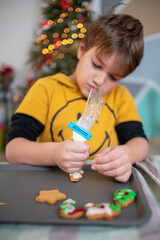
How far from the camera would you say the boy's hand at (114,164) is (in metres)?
0.51

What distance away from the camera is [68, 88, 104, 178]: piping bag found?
441 millimetres

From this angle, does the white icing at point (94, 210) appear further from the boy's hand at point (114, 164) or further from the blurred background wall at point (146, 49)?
the blurred background wall at point (146, 49)

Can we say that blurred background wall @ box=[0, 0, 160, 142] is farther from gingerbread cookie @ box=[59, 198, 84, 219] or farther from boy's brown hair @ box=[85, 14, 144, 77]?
gingerbread cookie @ box=[59, 198, 84, 219]

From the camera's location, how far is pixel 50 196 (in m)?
0.41

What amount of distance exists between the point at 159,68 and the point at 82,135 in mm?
1854

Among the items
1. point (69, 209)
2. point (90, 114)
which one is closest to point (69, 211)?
point (69, 209)

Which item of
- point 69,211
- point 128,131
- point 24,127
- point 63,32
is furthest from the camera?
point 63,32

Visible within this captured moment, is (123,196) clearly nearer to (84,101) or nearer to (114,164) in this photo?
(114,164)

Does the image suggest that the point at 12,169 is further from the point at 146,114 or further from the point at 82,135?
the point at 146,114

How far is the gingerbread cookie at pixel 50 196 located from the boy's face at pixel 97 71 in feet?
1.43

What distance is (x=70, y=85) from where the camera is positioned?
2.93 ft

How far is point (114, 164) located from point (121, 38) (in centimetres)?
48

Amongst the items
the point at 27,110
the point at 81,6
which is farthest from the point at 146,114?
the point at 27,110

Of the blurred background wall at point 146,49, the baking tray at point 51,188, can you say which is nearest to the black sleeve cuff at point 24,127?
the baking tray at point 51,188
